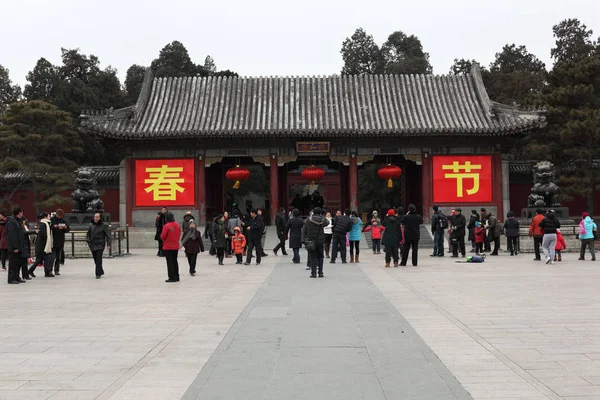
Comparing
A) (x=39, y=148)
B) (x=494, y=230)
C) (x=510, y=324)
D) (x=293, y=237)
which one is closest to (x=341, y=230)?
(x=293, y=237)

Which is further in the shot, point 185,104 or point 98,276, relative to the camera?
point 185,104

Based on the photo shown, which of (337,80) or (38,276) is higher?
(337,80)

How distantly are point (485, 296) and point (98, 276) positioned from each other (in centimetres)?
798

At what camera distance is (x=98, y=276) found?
1360 cm

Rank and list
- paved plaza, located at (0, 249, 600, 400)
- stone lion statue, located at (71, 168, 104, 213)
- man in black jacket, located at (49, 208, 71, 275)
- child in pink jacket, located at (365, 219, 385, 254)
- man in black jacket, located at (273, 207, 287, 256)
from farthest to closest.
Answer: stone lion statue, located at (71, 168, 104, 213)
child in pink jacket, located at (365, 219, 385, 254)
man in black jacket, located at (273, 207, 287, 256)
man in black jacket, located at (49, 208, 71, 275)
paved plaza, located at (0, 249, 600, 400)

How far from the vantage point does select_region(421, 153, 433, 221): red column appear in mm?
26547

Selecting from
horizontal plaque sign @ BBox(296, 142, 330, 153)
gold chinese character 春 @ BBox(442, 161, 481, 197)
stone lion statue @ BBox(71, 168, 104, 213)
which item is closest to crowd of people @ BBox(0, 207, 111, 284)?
stone lion statue @ BBox(71, 168, 104, 213)

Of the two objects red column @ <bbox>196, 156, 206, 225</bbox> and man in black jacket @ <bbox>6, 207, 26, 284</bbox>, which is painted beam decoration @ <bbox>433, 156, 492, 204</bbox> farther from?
man in black jacket @ <bbox>6, 207, 26, 284</bbox>

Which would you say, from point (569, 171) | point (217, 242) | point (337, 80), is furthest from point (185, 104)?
point (569, 171)

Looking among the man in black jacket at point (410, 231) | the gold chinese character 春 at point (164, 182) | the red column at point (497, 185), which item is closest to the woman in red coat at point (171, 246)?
the man in black jacket at point (410, 231)

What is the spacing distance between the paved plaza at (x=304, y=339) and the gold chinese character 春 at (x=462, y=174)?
14147mm

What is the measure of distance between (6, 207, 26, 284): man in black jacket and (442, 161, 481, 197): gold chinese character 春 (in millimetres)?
18001

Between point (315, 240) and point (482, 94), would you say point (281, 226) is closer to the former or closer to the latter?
point (315, 240)

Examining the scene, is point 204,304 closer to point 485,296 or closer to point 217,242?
point 485,296
